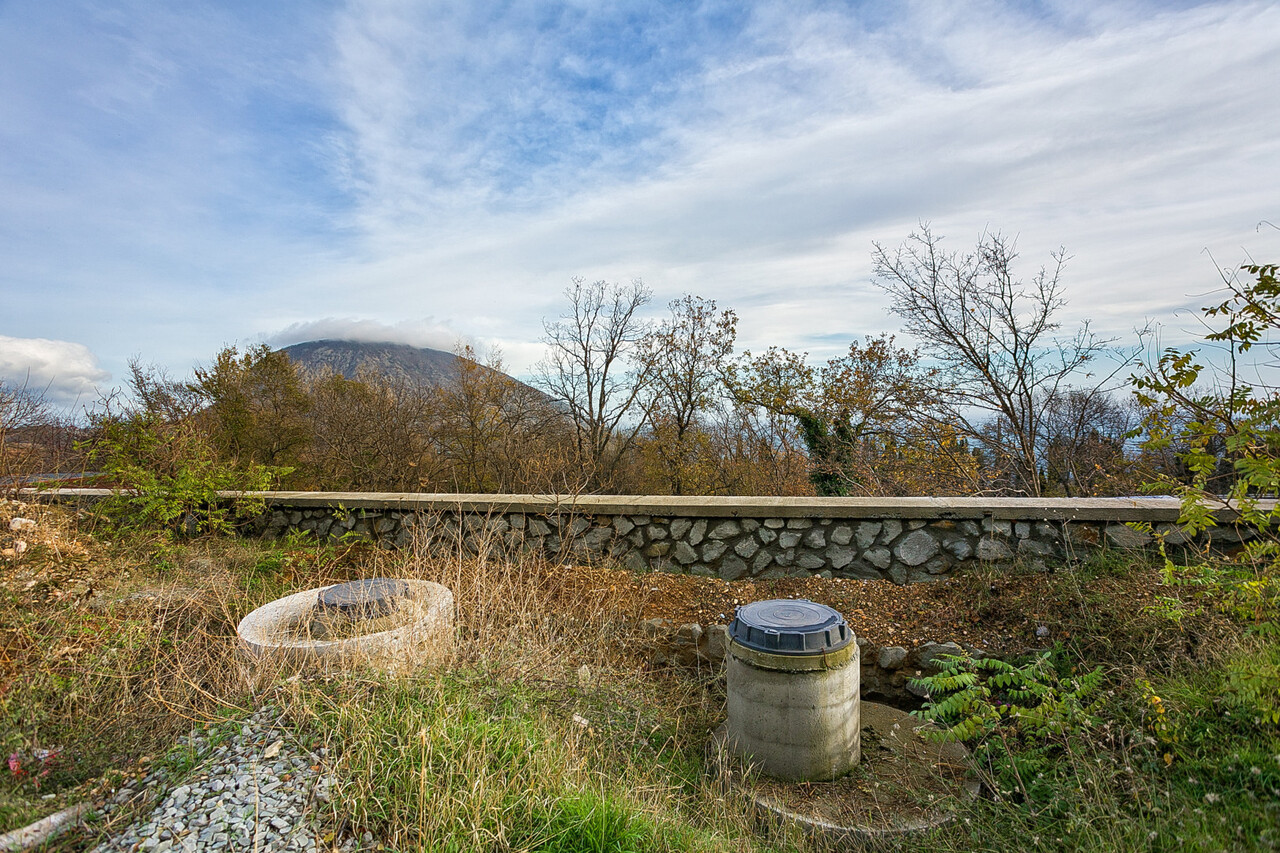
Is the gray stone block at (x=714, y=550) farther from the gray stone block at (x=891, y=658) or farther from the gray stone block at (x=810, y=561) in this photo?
the gray stone block at (x=891, y=658)

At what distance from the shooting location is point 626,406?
742 inches

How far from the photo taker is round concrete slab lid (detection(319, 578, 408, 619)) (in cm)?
396

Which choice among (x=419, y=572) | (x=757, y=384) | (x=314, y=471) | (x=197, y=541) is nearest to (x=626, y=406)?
(x=757, y=384)

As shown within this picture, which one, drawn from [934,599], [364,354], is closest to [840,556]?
[934,599]

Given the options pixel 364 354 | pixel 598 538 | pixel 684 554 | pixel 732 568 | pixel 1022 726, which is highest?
pixel 364 354

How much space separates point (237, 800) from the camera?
229cm

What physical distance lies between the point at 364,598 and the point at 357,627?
0.34m

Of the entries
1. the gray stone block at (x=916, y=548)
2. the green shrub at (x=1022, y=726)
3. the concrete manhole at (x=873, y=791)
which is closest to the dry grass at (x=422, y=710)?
the concrete manhole at (x=873, y=791)

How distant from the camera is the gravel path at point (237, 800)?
2.11 meters

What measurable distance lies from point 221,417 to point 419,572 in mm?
9383

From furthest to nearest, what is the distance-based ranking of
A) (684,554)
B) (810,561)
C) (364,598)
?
(684,554) → (810,561) → (364,598)

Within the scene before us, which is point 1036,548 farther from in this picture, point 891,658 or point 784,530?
point 784,530

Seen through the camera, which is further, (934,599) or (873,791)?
(934,599)

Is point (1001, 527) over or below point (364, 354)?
below
